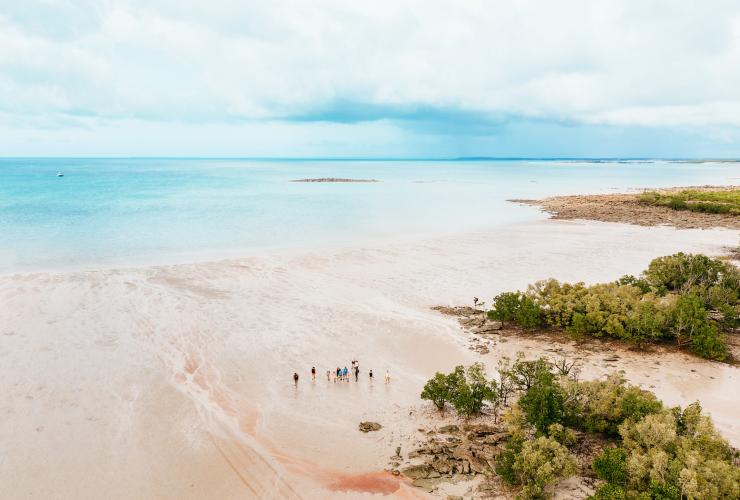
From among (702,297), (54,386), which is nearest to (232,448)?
(54,386)

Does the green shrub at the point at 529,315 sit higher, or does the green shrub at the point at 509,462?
the green shrub at the point at 529,315

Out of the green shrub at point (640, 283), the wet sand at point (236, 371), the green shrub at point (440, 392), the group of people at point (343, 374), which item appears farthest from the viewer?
the green shrub at point (640, 283)

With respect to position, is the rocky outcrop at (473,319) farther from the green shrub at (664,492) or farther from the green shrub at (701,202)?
the green shrub at (701,202)

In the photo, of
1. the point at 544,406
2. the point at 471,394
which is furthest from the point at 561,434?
the point at 471,394

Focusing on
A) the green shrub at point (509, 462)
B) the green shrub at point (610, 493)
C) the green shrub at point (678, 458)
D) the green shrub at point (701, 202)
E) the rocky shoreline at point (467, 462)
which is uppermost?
the green shrub at point (701, 202)

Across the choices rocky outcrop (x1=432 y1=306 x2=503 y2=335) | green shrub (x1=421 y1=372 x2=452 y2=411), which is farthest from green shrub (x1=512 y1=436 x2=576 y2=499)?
rocky outcrop (x1=432 y1=306 x2=503 y2=335)

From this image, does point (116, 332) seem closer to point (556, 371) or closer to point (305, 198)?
point (556, 371)

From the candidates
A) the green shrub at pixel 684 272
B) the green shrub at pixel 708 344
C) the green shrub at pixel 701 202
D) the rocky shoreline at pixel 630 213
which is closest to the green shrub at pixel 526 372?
the green shrub at pixel 708 344
